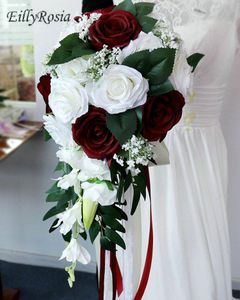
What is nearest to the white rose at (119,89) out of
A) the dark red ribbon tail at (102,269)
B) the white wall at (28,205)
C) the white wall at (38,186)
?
the dark red ribbon tail at (102,269)

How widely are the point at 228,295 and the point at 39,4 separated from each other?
136cm

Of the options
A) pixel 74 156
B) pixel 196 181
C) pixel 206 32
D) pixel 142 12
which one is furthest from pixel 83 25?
pixel 196 181

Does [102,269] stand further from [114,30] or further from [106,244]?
[114,30]

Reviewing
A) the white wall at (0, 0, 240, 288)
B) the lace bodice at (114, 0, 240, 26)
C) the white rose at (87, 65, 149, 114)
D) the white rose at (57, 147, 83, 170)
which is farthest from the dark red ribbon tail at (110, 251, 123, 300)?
the white wall at (0, 0, 240, 288)

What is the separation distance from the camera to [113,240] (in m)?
0.70

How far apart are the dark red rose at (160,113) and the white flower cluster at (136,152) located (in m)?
0.02

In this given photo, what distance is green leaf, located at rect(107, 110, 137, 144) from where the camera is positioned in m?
0.56

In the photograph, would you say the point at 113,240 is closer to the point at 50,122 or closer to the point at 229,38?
the point at 50,122

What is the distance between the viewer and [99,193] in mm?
625

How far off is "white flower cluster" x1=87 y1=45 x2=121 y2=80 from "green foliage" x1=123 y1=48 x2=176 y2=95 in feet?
0.07

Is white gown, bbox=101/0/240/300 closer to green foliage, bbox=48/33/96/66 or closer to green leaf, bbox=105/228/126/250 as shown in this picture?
green leaf, bbox=105/228/126/250

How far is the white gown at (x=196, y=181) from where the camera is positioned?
0.99 metres

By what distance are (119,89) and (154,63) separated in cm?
8

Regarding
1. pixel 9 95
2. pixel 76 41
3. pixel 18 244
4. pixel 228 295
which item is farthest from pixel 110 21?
pixel 18 244
